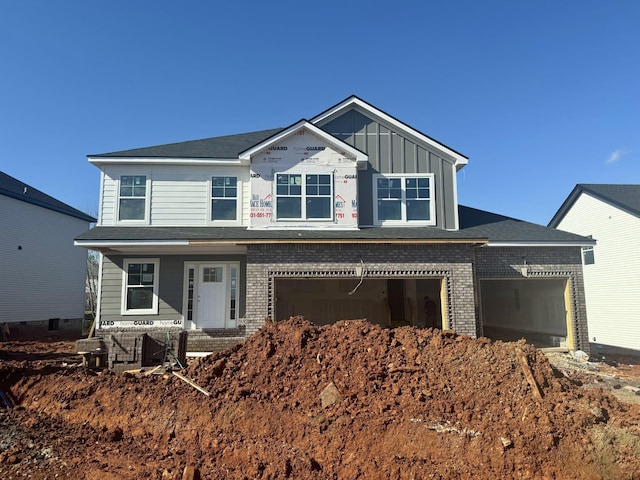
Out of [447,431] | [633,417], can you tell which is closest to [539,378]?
[633,417]

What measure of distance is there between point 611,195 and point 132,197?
19.8m

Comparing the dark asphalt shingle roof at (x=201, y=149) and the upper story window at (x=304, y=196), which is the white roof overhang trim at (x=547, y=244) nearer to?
the upper story window at (x=304, y=196)

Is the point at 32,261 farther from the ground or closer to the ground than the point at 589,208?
closer to the ground

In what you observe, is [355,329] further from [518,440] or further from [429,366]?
[518,440]

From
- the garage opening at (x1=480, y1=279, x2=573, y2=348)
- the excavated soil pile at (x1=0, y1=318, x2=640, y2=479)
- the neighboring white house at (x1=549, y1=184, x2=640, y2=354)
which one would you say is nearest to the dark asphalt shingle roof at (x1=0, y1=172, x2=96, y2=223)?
the excavated soil pile at (x1=0, y1=318, x2=640, y2=479)

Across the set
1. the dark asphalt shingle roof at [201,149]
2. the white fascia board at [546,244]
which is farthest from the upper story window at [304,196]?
the white fascia board at [546,244]

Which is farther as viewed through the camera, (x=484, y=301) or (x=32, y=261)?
(x=484, y=301)

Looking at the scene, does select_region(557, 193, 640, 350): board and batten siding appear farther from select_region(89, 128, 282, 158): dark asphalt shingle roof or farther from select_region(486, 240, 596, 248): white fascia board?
select_region(89, 128, 282, 158): dark asphalt shingle roof

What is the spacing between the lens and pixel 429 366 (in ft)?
23.6

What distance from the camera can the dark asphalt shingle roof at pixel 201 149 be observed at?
44.2ft

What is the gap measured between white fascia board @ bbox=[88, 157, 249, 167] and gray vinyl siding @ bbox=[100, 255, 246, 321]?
294 centimetres

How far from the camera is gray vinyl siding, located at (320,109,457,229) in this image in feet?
44.2

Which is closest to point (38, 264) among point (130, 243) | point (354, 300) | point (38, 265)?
point (38, 265)

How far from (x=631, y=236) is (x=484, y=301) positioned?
6.87 meters
